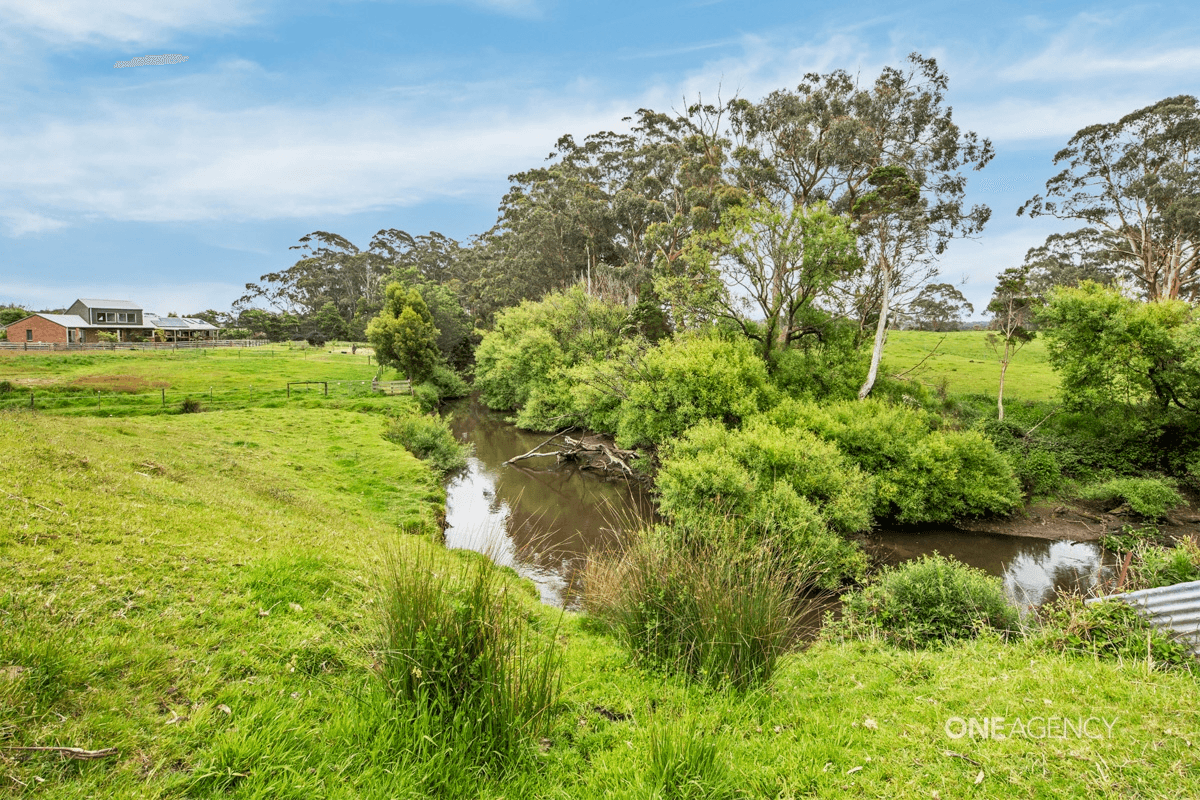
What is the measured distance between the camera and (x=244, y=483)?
10234mm

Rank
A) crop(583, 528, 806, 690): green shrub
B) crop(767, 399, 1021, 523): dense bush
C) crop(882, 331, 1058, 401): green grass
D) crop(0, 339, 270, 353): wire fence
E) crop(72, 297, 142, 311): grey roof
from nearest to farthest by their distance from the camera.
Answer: crop(583, 528, 806, 690): green shrub
crop(767, 399, 1021, 523): dense bush
crop(882, 331, 1058, 401): green grass
crop(0, 339, 270, 353): wire fence
crop(72, 297, 142, 311): grey roof

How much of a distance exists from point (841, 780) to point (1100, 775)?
156 cm

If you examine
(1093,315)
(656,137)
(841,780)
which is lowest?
(841,780)

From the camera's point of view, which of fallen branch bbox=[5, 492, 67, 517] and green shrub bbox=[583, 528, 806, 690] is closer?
green shrub bbox=[583, 528, 806, 690]

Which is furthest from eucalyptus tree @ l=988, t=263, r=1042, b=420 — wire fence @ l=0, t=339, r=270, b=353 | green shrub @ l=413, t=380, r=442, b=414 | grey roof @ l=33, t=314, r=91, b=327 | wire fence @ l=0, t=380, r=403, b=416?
grey roof @ l=33, t=314, r=91, b=327

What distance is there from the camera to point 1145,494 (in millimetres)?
14344

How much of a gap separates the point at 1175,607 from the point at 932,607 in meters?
2.82

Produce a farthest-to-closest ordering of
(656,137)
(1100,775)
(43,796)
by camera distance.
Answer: (656,137) → (1100,775) → (43,796)

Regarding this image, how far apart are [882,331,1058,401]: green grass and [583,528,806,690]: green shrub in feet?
70.6

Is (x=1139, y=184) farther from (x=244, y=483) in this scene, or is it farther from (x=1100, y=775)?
(x=244, y=483)

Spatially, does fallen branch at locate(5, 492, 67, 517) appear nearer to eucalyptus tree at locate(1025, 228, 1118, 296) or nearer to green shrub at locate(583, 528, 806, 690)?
green shrub at locate(583, 528, 806, 690)

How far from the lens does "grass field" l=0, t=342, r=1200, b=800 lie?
2.76m

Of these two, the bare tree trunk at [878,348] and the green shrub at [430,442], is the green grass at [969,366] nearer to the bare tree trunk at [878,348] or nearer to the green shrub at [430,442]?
the bare tree trunk at [878,348]

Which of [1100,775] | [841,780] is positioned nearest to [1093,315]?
[1100,775]
